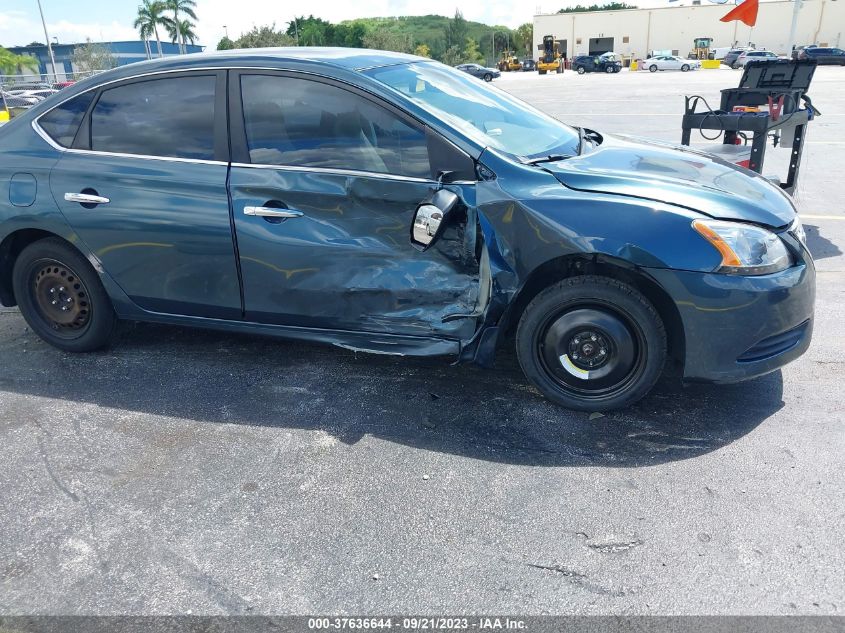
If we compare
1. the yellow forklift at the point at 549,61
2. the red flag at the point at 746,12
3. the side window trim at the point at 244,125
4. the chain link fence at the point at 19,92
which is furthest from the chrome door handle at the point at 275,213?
the yellow forklift at the point at 549,61

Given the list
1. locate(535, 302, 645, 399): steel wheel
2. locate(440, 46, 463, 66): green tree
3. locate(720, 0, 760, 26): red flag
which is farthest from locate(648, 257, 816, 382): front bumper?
locate(440, 46, 463, 66): green tree

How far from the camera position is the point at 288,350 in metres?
4.33

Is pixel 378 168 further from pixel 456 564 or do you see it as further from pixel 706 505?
pixel 706 505

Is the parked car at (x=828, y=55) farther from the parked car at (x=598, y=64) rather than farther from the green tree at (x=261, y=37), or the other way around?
the green tree at (x=261, y=37)

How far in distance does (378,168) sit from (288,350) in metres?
1.45

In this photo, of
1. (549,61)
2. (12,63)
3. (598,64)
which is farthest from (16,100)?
(549,61)

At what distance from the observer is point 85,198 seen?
3920mm

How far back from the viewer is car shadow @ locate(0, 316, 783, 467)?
3.24m

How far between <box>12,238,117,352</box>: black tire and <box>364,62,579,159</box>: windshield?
6.95ft

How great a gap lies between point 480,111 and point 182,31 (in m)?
82.5

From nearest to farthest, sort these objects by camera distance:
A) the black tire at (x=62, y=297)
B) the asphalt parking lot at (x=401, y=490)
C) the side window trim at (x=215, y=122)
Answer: the asphalt parking lot at (x=401, y=490) → the side window trim at (x=215, y=122) → the black tire at (x=62, y=297)

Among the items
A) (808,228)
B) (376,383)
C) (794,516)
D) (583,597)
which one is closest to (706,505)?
(794,516)

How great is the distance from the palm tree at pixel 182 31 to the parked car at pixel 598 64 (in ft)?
138

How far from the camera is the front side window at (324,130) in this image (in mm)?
3400
